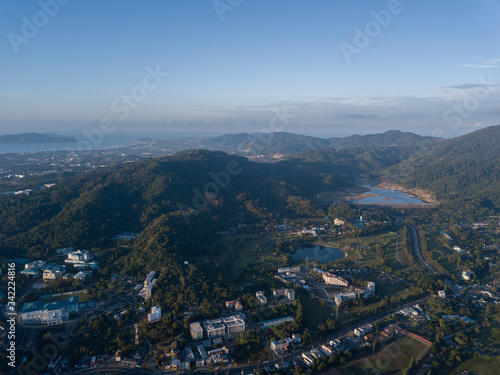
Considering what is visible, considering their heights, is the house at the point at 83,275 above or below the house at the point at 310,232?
above

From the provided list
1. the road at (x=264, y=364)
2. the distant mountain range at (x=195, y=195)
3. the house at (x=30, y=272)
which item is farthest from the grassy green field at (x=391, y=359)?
the house at (x=30, y=272)

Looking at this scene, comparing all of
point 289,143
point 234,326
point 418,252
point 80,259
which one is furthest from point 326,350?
point 289,143

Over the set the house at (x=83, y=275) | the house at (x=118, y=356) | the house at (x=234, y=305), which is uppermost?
the house at (x=83, y=275)

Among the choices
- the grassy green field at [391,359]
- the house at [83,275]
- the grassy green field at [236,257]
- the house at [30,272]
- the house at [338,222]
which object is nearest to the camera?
the grassy green field at [391,359]

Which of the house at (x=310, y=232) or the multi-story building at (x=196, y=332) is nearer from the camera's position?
the multi-story building at (x=196, y=332)

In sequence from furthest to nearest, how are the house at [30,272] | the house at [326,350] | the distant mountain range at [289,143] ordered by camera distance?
the distant mountain range at [289,143]
the house at [30,272]
the house at [326,350]

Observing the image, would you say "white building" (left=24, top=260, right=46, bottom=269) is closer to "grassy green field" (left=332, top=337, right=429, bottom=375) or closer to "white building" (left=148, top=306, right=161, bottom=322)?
"white building" (left=148, top=306, right=161, bottom=322)

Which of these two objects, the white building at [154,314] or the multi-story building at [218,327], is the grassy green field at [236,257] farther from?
the white building at [154,314]

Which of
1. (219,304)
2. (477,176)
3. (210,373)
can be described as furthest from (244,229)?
(477,176)
